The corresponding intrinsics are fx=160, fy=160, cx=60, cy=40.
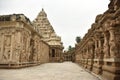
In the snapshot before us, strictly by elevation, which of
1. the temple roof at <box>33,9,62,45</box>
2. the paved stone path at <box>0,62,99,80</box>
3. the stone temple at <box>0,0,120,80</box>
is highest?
Result: the temple roof at <box>33,9,62,45</box>

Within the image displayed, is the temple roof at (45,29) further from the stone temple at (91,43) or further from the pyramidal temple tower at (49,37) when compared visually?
the stone temple at (91,43)

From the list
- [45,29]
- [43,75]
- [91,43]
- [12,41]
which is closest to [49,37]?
[45,29]

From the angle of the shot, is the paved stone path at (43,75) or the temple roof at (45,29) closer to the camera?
the paved stone path at (43,75)

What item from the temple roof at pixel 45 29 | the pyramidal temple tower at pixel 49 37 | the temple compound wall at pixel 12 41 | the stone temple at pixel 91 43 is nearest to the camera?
the stone temple at pixel 91 43

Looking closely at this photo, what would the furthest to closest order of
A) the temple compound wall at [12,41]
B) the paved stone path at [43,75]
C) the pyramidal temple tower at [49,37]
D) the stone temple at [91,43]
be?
1. the pyramidal temple tower at [49,37]
2. the temple compound wall at [12,41]
3. the paved stone path at [43,75]
4. the stone temple at [91,43]

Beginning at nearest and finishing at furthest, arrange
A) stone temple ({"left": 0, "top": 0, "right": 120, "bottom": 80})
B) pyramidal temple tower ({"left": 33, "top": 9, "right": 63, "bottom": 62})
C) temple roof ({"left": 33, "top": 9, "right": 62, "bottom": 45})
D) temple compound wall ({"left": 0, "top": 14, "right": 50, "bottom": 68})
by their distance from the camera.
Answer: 1. stone temple ({"left": 0, "top": 0, "right": 120, "bottom": 80})
2. temple compound wall ({"left": 0, "top": 14, "right": 50, "bottom": 68})
3. pyramidal temple tower ({"left": 33, "top": 9, "right": 63, "bottom": 62})
4. temple roof ({"left": 33, "top": 9, "right": 62, "bottom": 45})

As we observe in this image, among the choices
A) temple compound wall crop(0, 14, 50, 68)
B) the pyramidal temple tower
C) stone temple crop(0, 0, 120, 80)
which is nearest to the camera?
stone temple crop(0, 0, 120, 80)

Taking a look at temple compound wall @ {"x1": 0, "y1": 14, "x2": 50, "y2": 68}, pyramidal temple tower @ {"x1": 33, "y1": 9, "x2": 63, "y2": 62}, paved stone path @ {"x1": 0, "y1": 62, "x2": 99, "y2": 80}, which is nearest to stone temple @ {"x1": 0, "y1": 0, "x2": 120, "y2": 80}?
temple compound wall @ {"x1": 0, "y1": 14, "x2": 50, "y2": 68}

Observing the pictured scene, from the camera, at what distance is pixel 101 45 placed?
428 inches

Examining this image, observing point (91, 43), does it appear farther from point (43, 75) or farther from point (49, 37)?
point (49, 37)

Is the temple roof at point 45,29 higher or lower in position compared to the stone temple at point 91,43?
higher

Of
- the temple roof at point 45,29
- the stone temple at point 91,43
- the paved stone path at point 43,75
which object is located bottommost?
the paved stone path at point 43,75

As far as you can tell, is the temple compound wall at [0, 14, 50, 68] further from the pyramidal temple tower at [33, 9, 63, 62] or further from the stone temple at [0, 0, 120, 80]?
the pyramidal temple tower at [33, 9, 63, 62]

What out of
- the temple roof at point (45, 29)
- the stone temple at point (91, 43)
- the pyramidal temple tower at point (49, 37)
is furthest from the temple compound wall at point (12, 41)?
the temple roof at point (45, 29)
